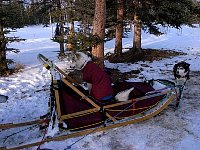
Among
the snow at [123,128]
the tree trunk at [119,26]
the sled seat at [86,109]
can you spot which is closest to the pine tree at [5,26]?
the snow at [123,128]

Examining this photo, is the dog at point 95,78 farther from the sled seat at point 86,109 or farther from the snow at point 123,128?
the snow at point 123,128

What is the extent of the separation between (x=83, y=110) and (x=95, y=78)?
77cm

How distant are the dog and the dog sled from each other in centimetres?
19

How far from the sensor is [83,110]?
6.50 meters

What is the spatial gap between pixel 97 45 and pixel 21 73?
4.83 m

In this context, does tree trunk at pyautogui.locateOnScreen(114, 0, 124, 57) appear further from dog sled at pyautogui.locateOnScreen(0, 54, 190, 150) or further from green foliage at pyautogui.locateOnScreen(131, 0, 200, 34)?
dog sled at pyautogui.locateOnScreen(0, 54, 190, 150)

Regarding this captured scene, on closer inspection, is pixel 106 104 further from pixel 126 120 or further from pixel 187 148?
pixel 187 148

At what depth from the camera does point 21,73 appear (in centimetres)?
1418

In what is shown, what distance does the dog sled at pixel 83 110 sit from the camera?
6.15 meters

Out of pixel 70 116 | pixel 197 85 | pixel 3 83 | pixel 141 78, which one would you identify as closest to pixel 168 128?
pixel 70 116

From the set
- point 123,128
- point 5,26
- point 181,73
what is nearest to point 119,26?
point 5,26

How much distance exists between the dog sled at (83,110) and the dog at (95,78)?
19 cm

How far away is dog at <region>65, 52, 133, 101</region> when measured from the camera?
661cm

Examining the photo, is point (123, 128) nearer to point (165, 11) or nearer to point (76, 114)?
point (76, 114)
